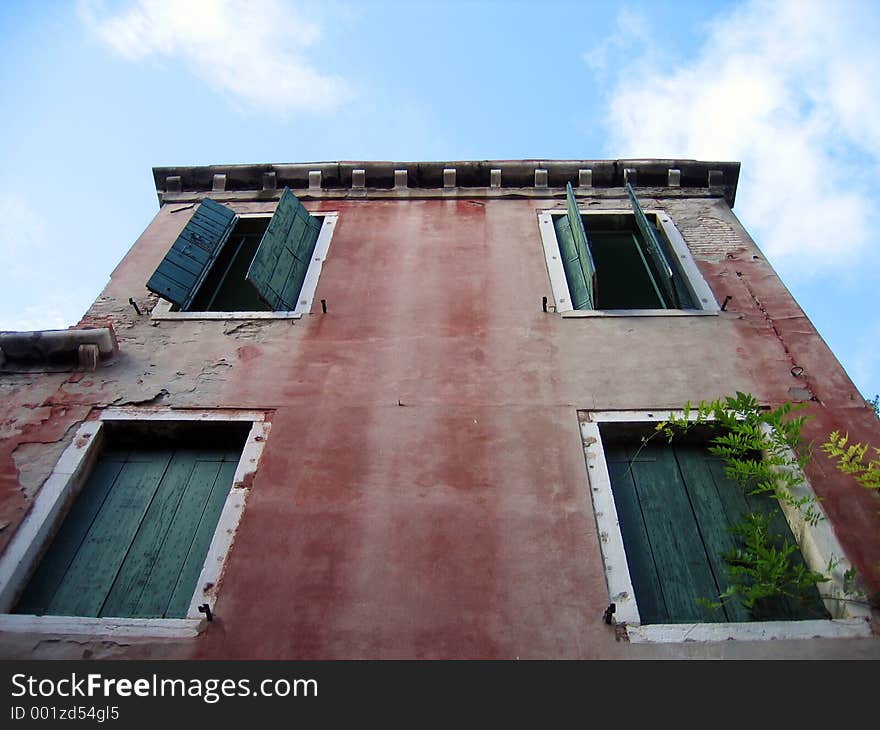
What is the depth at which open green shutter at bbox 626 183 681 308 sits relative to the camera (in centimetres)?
586

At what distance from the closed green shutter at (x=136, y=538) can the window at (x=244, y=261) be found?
1.63m

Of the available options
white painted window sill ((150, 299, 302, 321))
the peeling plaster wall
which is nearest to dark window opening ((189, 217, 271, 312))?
white painted window sill ((150, 299, 302, 321))

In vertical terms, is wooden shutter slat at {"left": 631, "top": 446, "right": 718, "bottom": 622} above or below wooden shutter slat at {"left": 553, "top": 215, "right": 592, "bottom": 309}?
below

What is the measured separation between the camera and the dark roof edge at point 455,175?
7488mm

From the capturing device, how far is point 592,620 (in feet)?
12.0

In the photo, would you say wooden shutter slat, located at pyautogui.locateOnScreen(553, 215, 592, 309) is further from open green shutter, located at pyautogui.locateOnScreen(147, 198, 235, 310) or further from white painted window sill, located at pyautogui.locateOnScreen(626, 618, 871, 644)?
open green shutter, located at pyautogui.locateOnScreen(147, 198, 235, 310)

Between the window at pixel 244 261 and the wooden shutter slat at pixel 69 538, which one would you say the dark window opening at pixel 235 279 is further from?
the wooden shutter slat at pixel 69 538

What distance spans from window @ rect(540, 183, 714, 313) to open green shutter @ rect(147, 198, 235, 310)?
3098mm

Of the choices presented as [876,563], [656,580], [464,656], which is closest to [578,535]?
[656,580]

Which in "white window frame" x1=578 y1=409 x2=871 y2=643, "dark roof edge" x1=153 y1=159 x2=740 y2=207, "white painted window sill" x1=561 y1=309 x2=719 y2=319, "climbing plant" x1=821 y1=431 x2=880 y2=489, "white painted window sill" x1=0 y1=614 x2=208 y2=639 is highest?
"dark roof edge" x1=153 y1=159 x2=740 y2=207

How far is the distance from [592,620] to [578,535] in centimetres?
52

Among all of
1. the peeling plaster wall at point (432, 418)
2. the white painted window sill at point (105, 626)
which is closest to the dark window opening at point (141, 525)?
the white painted window sill at point (105, 626)

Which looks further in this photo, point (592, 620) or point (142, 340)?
point (142, 340)

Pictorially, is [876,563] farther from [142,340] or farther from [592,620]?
[142,340]
